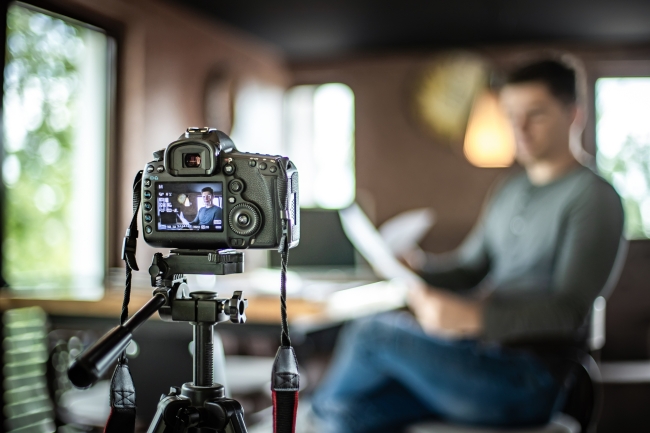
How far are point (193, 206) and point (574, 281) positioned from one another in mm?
1057

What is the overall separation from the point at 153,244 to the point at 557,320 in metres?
1.04

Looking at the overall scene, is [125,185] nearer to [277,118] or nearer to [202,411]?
[277,118]

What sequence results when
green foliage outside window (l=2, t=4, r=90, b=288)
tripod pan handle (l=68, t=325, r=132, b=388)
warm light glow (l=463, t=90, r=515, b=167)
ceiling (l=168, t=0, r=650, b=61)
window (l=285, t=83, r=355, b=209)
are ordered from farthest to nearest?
window (l=285, t=83, r=355, b=209), warm light glow (l=463, t=90, r=515, b=167), ceiling (l=168, t=0, r=650, b=61), green foliage outside window (l=2, t=4, r=90, b=288), tripod pan handle (l=68, t=325, r=132, b=388)

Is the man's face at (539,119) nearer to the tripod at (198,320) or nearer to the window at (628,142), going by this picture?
the tripod at (198,320)

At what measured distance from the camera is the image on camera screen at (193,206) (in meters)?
0.89

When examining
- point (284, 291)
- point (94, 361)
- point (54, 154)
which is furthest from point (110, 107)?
point (94, 361)

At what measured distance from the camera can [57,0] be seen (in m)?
2.92

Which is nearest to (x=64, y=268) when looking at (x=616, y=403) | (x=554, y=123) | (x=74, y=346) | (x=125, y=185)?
(x=125, y=185)

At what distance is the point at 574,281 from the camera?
157 centimetres

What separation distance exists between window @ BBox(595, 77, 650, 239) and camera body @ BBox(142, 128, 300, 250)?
14.3 feet

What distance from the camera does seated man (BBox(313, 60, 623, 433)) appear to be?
153cm

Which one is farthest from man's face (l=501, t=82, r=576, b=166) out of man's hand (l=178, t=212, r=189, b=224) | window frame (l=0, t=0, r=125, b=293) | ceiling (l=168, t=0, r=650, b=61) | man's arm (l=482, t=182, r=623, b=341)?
ceiling (l=168, t=0, r=650, b=61)

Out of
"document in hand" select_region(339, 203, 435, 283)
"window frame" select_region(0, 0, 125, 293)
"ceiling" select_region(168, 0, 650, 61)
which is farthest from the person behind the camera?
"ceiling" select_region(168, 0, 650, 61)

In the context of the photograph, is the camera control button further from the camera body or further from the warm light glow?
the warm light glow
